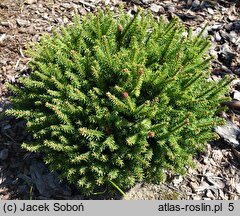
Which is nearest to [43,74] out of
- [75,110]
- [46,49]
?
[46,49]

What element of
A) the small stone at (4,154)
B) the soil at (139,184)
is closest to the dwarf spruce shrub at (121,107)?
the soil at (139,184)

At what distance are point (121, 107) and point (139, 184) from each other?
33.2 inches

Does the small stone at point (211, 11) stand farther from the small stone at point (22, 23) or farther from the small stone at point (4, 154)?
the small stone at point (4, 154)

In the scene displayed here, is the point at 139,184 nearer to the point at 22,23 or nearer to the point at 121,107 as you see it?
the point at 121,107

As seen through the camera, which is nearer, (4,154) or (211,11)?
(4,154)

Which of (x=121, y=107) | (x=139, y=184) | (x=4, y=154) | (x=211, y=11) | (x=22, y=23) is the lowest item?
(x=4, y=154)

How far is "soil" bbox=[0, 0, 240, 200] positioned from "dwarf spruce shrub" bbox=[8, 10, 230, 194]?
397 millimetres

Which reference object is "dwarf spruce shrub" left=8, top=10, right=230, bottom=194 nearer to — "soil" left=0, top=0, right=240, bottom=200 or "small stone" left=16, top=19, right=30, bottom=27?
"soil" left=0, top=0, right=240, bottom=200

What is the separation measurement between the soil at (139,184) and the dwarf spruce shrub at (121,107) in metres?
0.40

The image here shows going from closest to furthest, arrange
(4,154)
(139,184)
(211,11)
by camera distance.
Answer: (139,184), (4,154), (211,11)

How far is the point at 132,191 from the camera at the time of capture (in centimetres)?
323

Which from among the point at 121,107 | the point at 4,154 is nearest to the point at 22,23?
the point at 4,154

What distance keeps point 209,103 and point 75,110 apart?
3.49 feet

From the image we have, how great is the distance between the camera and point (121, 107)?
274 centimetres
